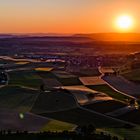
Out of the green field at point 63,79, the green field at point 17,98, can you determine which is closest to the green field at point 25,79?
the green field at point 63,79

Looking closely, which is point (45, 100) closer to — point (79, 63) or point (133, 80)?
point (133, 80)

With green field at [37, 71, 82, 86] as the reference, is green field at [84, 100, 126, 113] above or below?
above

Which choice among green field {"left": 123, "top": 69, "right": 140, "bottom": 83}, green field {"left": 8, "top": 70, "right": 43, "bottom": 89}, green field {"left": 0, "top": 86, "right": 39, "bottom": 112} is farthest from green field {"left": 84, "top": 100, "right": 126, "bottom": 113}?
green field {"left": 123, "top": 69, "right": 140, "bottom": 83}

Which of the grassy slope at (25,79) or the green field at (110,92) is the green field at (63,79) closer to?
the grassy slope at (25,79)

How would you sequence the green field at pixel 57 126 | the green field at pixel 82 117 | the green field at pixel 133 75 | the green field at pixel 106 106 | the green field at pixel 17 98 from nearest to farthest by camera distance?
the green field at pixel 57 126, the green field at pixel 82 117, the green field at pixel 106 106, the green field at pixel 17 98, the green field at pixel 133 75

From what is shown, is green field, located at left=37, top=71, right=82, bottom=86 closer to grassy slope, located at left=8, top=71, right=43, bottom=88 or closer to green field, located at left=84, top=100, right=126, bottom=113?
grassy slope, located at left=8, top=71, right=43, bottom=88
